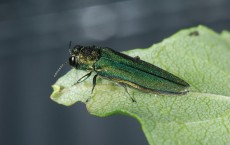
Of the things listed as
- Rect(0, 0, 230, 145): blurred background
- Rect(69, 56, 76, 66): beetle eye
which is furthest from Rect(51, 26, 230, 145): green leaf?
Rect(0, 0, 230, 145): blurred background

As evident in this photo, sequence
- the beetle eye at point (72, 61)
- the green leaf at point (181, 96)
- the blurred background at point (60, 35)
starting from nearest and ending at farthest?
the green leaf at point (181, 96) < the beetle eye at point (72, 61) < the blurred background at point (60, 35)

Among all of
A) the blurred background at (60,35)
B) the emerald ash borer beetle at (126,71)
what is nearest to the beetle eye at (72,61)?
the emerald ash borer beetle at (126,71)

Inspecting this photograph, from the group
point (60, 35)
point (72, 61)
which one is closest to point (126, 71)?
point (72, 61)

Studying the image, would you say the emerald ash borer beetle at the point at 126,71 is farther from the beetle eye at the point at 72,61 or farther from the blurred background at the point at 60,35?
the blurred background at the point at 60,35

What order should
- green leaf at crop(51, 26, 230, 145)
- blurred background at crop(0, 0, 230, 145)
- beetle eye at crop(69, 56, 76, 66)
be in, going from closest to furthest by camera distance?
green leaf at crop(51, 26, 230, 145)
beetle eye at crop(69, 56, 76, 66)
blurred background at crop(0, 0, 230, 145)

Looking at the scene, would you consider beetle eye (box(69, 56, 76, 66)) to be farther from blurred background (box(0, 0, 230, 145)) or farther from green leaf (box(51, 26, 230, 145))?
blurred background (box(0, 0, 230, 145))

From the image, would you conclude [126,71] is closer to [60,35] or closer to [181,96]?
[181,96]

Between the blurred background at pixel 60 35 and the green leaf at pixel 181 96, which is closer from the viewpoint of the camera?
the green leaf at pixel 181 96
